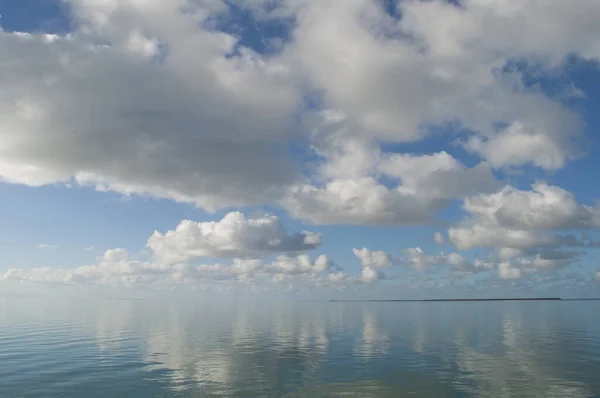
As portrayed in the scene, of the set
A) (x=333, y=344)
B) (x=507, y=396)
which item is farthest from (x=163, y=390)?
(x=333, y=344)

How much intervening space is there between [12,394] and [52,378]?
7572mm

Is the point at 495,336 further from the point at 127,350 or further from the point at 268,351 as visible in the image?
the point at 127,350

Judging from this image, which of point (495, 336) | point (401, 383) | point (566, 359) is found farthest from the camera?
point (495, 336)

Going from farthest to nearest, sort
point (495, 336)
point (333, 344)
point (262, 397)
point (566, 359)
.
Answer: point (495, 336) < point (333, 344) < point (566, 359) < point (262, 397)

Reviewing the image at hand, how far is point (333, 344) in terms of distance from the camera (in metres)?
84.6

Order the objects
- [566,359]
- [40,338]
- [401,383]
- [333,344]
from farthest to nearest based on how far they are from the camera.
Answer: [40,338] < [333,344] < [566,359] < [401,383]

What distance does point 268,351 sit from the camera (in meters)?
75.2

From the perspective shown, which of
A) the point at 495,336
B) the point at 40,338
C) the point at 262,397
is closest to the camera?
the point at 262,397

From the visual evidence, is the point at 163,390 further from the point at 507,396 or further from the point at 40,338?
the point at 40,338

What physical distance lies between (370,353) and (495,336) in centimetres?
4588

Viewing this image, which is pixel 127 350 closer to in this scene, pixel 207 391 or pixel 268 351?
pixel 268 351

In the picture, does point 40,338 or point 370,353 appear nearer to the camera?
point 370,353

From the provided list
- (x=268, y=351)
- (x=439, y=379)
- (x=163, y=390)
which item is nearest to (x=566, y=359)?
(x=439, y=379)

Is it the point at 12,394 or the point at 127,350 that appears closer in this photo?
the point at 12,394
